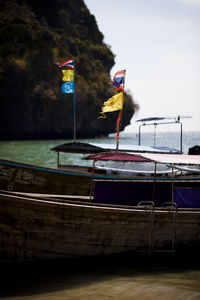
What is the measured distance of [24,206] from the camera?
19.5ft

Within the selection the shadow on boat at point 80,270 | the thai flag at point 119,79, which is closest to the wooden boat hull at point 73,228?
the shadow on boat at point 80,270

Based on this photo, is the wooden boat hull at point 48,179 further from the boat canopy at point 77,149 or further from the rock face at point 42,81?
the rock face at point 42,81

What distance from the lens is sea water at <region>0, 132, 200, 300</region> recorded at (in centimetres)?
509

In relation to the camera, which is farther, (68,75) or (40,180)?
(68,75)

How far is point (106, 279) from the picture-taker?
5742 mm

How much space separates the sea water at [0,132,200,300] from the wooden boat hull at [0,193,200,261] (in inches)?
8.4

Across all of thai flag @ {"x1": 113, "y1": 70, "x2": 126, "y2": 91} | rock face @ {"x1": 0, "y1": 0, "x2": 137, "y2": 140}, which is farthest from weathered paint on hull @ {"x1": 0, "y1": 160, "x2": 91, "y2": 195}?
rock face @ {"x1": 0, "y1": 0, "x2": 137, "y2": 140}

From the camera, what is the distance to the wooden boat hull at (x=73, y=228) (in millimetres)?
5956

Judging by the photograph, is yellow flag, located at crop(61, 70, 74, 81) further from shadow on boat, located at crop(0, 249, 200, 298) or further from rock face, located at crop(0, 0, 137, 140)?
rock face, located at crop(0, 0, 137, 140)

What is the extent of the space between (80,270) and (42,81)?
6113 centimetres

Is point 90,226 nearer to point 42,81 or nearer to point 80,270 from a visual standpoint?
point 80,270

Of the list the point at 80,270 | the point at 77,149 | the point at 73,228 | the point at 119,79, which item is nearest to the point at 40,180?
the point at 77,149

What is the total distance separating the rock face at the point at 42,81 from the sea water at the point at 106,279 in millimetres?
58433

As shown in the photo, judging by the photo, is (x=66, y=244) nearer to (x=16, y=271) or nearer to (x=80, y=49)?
(x=16, y=271)
